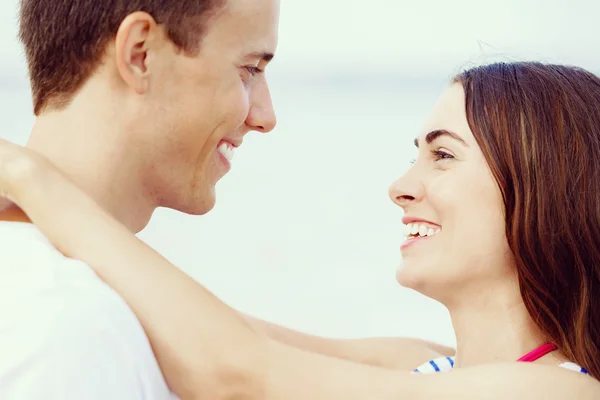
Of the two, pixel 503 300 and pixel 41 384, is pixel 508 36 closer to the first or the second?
pixel 503 300

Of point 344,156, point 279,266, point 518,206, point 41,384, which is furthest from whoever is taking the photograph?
point 344,156

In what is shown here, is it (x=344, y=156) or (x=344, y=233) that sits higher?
(x=344, y=156)

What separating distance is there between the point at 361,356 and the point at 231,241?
287 centimetres

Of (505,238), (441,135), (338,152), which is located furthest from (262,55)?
(338,152)

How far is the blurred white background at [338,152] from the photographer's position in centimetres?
457

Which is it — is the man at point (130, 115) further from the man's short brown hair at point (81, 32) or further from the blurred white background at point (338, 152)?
the blurred white background at point (338, 152)

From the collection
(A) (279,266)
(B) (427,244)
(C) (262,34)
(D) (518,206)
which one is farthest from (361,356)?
(A) (279,266)

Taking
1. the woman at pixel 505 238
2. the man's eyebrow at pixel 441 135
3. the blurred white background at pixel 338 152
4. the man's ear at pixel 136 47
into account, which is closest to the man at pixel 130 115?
the man's ear at pixel 136 47

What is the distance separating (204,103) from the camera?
1.49 metres

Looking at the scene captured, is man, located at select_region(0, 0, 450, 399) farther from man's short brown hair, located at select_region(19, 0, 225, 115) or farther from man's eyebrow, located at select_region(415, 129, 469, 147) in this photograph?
man's eyebrow, located at select_region(415, 129, 469, 147)

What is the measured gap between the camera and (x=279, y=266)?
15.3 feet

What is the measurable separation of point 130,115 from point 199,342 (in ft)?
1.16

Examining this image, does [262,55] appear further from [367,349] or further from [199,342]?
[367,349]

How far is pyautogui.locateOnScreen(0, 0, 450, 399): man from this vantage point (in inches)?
48.0
